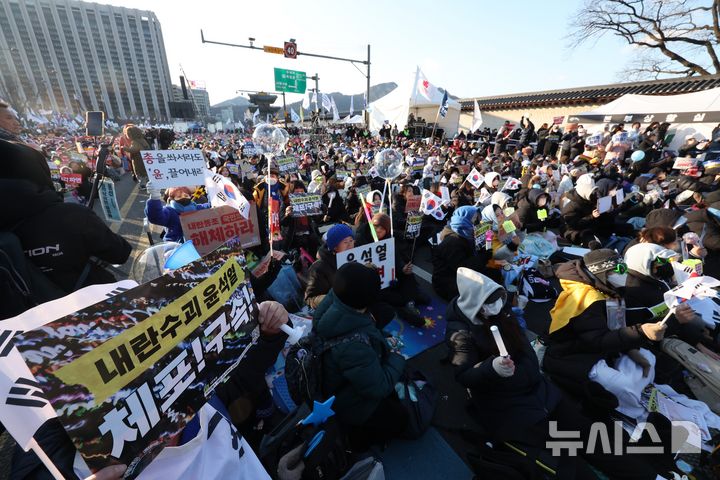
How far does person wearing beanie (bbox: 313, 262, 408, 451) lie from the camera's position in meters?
2.07

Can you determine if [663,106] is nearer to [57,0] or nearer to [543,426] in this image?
[543,426]

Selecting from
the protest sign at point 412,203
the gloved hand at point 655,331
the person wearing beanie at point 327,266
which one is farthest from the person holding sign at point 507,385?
the protest sign at point 412,203

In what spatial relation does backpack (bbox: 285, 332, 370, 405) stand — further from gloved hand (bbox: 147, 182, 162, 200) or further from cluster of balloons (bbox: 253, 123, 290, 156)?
cluster of balloons (bbox: 253, 123, 290, 156)

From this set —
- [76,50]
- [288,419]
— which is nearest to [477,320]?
[288,419]

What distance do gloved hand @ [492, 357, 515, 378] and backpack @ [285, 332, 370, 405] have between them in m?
1.02

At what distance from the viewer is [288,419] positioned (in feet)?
6.36

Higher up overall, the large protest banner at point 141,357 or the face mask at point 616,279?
the large protest banner at point 141,357

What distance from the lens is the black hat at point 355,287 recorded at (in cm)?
207

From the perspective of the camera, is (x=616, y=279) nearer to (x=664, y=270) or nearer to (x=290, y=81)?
(x=664, y=270)

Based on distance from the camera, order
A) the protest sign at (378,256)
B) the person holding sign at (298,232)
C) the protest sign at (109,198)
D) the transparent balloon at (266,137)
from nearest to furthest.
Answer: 1. the protest sign at (378,256)
2. the transparent balloon at (266,137)
3. the person holding sign at (298,232)
4. the protest sign at (109,198)

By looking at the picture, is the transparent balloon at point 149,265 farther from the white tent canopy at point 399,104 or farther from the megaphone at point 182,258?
the white tent canopy at point 399,104

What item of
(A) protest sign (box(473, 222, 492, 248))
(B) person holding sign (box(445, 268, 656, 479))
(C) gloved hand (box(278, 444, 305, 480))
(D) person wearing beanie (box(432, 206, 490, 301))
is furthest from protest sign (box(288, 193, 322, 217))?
(C) gloved hand (box(278, 444, 305, 480))

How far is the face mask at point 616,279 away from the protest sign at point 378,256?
2.20 m

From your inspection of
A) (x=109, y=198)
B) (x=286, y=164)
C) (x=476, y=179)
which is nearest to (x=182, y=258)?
(x=109, y=198)
